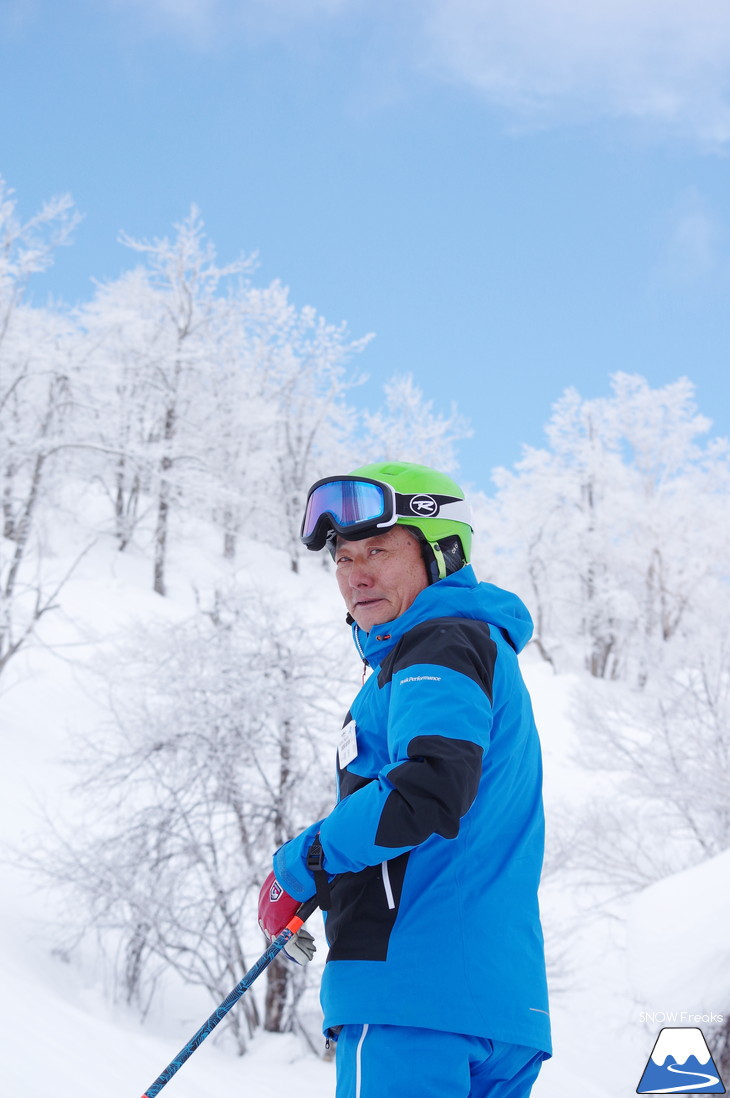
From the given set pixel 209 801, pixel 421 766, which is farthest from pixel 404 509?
pixel 209 801

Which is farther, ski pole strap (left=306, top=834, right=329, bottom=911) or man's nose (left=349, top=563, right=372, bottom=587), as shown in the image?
man's nose (left=349, top=563, right=372, bottom=587)

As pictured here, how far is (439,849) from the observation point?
1.62m

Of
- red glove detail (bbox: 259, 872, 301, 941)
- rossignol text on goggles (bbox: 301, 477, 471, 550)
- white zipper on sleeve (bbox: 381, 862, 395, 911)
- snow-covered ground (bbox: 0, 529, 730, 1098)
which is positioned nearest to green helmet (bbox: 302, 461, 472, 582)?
rossignol text on goggles (bbox: 301, 477, 471, 550)

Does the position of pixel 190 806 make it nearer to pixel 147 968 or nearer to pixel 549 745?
pixel 147 968

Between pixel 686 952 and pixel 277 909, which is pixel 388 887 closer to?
pixel 277 909

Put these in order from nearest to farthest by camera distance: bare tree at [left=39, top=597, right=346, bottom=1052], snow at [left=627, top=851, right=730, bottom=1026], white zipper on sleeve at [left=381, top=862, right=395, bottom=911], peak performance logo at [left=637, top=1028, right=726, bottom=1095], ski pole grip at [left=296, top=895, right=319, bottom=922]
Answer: white zipper on sleeve at [left=381, top=862, right=395, bottom=911]
ski pole grip at [left=296, top=895, right=319, bottom=922]
peak performance logo at [left=637, top=1028, right=726, bottom=1095]
snow at [left=627, top=851, right=730, bottom=1026]
bare tree at [left=39, top=597, right=346, bottom=1052]

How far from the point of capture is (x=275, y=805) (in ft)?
24.4

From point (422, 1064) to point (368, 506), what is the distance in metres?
1.13

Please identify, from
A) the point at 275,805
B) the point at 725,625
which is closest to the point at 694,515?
the point at 725,625

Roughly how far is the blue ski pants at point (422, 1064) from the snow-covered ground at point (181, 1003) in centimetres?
151

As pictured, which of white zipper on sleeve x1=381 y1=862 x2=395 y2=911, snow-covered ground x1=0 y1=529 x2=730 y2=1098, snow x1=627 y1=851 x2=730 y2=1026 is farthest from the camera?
snow x1=627 y1=851 x2=730 y2=1026

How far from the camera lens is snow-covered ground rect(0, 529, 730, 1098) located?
11.0ft

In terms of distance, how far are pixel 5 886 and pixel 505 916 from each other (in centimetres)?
849

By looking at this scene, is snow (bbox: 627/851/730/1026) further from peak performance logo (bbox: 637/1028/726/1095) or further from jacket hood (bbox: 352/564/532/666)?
jacket hood (bbox: 352/564/532/666)
